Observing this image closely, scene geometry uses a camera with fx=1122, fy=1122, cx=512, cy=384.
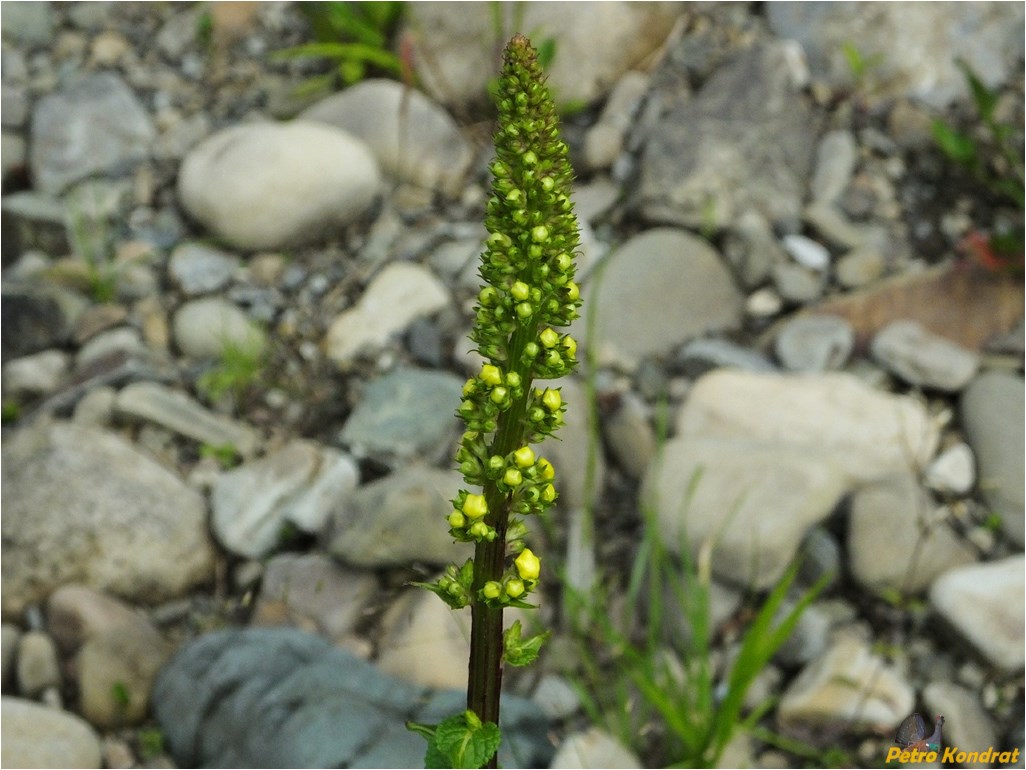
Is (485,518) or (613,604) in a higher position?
(485,518)

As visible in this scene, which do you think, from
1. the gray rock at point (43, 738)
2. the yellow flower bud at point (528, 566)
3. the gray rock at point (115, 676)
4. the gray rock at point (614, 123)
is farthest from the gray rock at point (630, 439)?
the yellow flower bud at point (528, 566)

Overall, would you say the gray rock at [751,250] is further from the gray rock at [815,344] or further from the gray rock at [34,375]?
the gray rock at [34,375]

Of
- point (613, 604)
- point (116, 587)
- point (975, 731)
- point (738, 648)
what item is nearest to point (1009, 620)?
point (975, 731)

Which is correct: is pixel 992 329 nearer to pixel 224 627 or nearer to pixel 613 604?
pixel 613 604

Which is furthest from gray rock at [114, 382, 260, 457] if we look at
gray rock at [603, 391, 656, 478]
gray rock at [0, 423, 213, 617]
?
gray rock at [603, 391, 656, 478]

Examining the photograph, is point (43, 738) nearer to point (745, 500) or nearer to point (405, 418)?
point (405, 418)

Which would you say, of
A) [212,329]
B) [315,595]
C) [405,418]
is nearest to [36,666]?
[315,595]
